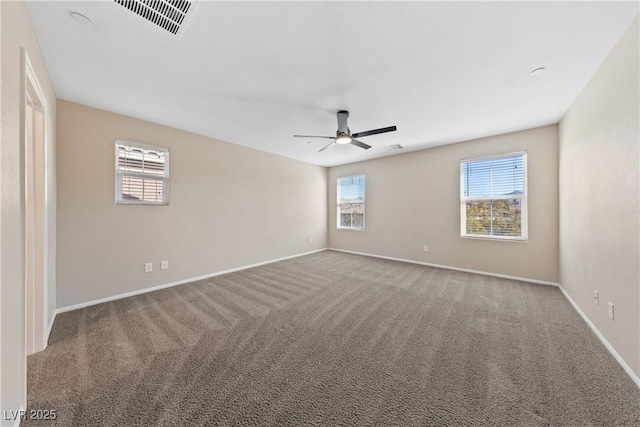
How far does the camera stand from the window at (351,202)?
20.5 feet

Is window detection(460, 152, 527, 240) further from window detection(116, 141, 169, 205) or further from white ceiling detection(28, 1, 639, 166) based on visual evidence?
window detection(116, 141, 169, 205)

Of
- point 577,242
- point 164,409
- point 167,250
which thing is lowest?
point 164,409

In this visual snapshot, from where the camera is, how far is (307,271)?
4520 mm

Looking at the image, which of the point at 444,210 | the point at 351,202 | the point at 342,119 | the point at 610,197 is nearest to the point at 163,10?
the point at 342,119

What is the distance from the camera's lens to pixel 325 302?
3023 millimetres

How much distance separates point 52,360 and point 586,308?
5.17 m

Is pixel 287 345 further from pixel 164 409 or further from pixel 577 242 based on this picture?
pixel 577 242

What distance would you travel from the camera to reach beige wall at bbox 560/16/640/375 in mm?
1674

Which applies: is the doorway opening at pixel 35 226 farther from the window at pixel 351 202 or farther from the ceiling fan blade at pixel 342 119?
the window at pixel 351 202

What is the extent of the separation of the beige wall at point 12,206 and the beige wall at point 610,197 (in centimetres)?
385

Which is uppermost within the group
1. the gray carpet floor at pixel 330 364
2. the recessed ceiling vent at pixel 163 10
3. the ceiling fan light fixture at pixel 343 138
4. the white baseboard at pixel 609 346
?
the recessed ceiling vent at pixel 163 10

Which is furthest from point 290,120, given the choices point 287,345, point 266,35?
point 287,345

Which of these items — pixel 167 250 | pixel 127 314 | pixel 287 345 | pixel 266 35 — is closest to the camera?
pixel 266 35

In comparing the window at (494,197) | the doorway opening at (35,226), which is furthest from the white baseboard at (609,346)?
the doorway opening at (35,226)
